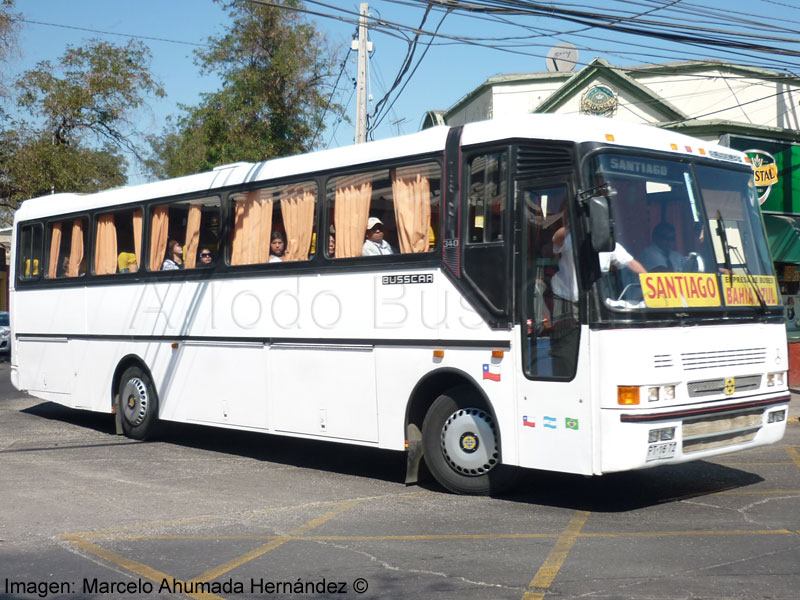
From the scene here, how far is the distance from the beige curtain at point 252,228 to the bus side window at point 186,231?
0.39 m

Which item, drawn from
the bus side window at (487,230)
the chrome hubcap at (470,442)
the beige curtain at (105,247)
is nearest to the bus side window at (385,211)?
the bus side window at (487,230)

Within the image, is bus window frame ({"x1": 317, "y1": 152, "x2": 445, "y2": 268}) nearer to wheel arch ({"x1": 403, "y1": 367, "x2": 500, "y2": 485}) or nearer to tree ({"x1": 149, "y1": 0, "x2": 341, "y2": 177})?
wheel arch ({"x1": 403, "y1": 367, "x2": 500, "y2": 485})

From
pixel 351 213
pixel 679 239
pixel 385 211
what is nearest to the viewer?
pixel 679 239

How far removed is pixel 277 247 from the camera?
1086cm

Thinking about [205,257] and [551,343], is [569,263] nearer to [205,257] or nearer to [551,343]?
[551,343]

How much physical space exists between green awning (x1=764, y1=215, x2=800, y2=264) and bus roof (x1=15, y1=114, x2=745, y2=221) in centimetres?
1133

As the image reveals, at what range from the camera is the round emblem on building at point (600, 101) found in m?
26.1

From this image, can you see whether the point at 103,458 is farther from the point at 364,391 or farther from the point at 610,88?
the point at 610,88

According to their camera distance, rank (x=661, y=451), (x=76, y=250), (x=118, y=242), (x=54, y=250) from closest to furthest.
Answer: (x=661, y=451) → (x=118, y=242) → (x=76, y=250) → (x=54, y=250)

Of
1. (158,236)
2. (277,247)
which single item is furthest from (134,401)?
(277,247)

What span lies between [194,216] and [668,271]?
250 inches

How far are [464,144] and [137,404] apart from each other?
6.65m

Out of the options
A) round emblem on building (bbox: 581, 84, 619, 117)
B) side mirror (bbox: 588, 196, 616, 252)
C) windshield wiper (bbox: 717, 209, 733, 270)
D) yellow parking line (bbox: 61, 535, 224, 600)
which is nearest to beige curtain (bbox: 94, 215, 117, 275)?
yellow parking line (bbox: 61, 535, 224, 600)

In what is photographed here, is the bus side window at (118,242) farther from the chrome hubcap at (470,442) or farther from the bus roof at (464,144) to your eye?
the chrome hubcap at (470,442)
